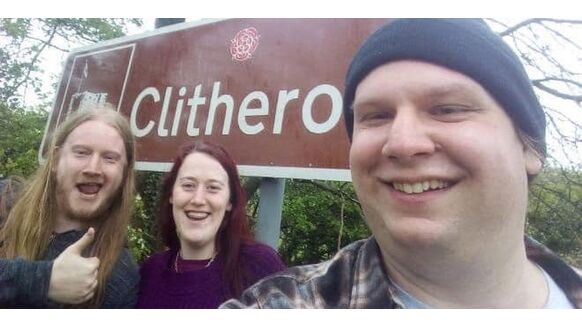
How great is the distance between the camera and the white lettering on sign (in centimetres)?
107

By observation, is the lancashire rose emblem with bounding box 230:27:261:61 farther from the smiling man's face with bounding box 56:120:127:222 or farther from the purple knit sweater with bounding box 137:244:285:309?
the purple knit sweater with bounding box 137:244:285:309

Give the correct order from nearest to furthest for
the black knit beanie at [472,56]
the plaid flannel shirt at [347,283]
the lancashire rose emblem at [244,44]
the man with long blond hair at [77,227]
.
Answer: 1. the black knit beanie at [472,56]
2. the plaid flannel shirt at [347,283]
3. the man with long blond hair at [77,227]
4. the lancashire rose emblem at [244,44]

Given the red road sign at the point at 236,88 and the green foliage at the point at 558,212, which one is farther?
the red road sign at the point at 236,88

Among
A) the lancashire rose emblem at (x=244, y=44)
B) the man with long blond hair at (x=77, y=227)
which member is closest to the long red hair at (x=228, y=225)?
the man with long blond hair at (x=77, y=227)

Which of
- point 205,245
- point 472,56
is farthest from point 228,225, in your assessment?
point 472,56

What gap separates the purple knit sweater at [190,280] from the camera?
3.37 feet

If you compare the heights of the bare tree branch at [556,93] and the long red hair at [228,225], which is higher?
the bare tree branch at [556,93]

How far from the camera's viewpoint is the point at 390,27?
0.93 meters

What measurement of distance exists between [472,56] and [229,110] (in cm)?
57

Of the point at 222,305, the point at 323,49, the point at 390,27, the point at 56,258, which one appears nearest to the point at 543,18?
the point at 390,27

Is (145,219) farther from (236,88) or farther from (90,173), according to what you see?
(236,88)

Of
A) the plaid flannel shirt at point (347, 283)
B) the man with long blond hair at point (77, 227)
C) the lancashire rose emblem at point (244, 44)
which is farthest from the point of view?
the lancashire rose emblem at point (244, 44)

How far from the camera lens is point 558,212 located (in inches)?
38.7

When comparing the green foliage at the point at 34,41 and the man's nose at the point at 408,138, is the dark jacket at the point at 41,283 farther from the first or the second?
the man's nose at the point at 408,138
